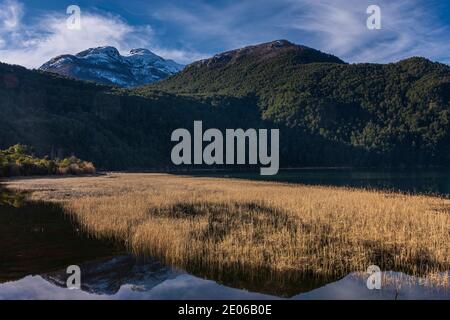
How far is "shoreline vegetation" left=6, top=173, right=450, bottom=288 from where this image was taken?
48.4 feet

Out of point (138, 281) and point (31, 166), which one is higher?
point (31, 166)

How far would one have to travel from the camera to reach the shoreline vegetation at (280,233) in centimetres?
1474

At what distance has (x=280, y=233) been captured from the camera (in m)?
18.7

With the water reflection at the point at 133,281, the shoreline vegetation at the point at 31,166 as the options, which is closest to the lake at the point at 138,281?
the water reflection at the point at 133,281

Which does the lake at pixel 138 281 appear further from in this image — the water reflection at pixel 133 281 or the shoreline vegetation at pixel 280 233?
the shoreline vegetation at pixel 280 233

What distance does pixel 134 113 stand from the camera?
16238cm

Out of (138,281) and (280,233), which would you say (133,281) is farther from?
(280,233)

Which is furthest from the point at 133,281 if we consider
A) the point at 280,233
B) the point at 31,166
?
the point at 31,166

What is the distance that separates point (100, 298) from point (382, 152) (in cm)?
19570

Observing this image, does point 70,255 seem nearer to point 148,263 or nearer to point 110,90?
point 148,263

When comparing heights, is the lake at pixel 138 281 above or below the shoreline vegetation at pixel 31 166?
below

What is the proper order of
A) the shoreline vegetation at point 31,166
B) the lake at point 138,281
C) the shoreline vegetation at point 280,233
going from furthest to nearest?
the shoreline vegetation at point 31,166 < the shoreline vegetation at point 280,233 < the lake at point 138,281

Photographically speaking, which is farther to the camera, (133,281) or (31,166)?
(31,166)
